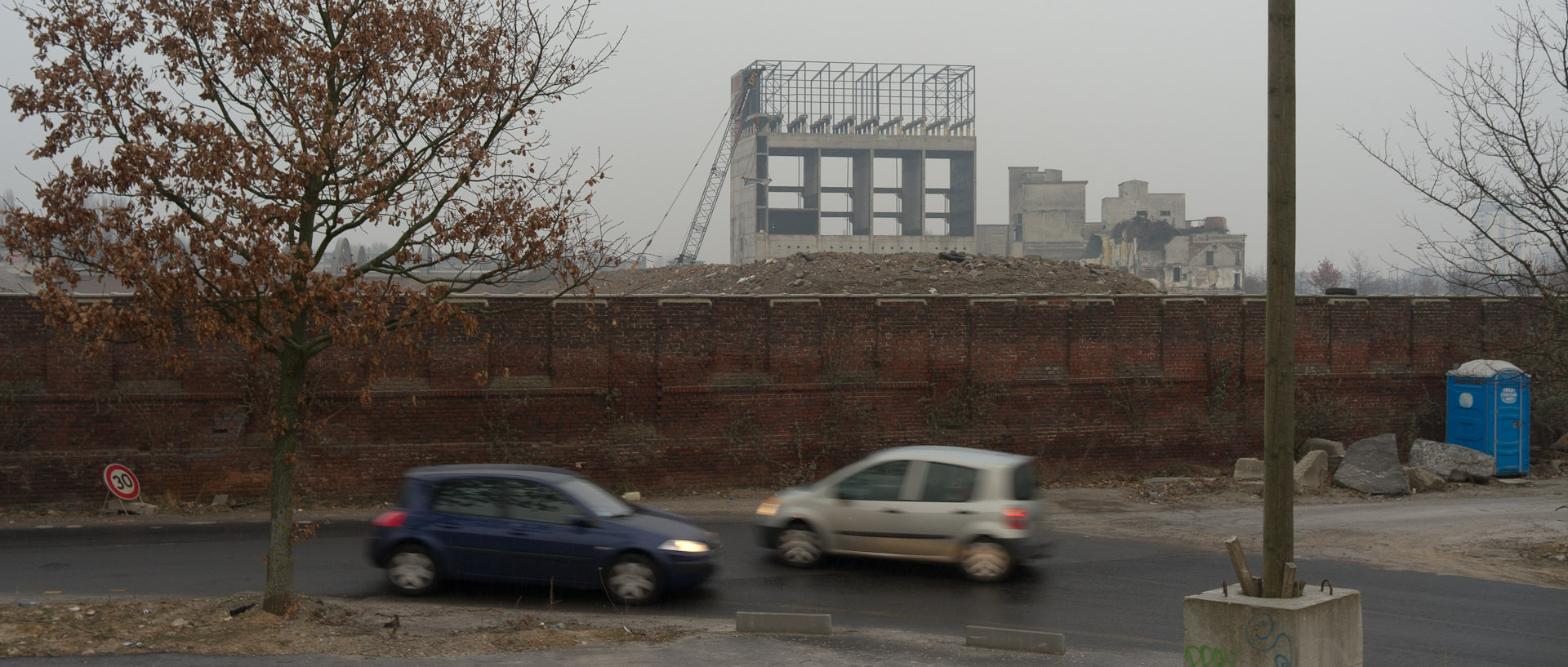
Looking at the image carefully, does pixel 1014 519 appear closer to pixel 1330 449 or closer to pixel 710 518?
pixel 710 518

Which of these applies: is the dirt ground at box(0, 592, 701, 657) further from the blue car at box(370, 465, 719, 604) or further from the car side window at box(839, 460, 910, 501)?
the car side window at box(839, 460, 910, 501)

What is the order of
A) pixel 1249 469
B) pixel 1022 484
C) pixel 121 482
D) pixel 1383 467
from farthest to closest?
1. pixel 1249 469
2. pixel 1383 467
3. pixel 121 482
4. pixel 1022 484

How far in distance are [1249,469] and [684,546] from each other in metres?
14.7

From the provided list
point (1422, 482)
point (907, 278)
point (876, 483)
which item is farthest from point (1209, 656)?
point (907, 278)

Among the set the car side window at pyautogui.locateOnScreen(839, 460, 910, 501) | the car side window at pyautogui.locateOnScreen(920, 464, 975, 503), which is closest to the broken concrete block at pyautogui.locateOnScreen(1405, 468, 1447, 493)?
the car side window at pyautogui.locateOnScreen(920, 464, 975, 503)

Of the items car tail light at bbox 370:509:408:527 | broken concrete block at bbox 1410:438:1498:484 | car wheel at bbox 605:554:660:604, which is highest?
car tail light at bbox 370:509:408:527

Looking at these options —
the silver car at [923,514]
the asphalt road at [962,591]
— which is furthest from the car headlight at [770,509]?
the asphalt road at [962,591]

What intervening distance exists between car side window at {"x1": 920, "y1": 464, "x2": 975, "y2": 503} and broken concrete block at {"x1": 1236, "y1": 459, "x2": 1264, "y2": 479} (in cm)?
1137

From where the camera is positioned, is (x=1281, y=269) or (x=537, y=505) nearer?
(x=1281, y=269)

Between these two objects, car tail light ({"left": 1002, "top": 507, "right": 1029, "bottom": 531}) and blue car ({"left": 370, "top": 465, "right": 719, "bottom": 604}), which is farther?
car tail light ({"left": 1002, "top": 507, "right": 1029, "bottom": 531})

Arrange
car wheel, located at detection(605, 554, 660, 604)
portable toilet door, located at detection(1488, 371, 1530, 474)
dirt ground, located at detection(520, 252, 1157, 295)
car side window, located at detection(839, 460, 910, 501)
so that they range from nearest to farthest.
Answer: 1. car wheel, located at detection(605, 554, 660, 604)
2. car side window, located at detection(839, 460, 910, 501)
3. portable toilet door, located at detection(1488, 371, 1530, 474)
4. dirt ground, located at detection(520, 252, 1157, 295)

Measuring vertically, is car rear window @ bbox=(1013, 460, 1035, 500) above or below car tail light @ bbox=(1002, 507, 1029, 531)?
above

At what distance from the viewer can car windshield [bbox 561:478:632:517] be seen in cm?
1138

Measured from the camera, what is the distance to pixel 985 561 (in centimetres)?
1247
